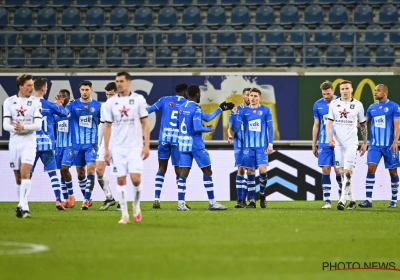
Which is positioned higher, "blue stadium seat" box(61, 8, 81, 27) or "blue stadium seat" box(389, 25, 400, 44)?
"blue stadium seat" box(61, 8, 81, 27)

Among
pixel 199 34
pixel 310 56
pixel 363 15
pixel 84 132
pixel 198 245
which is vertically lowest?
Result: pixel 198 245

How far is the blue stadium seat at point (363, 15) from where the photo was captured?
25391 mm

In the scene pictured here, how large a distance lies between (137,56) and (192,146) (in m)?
9.24

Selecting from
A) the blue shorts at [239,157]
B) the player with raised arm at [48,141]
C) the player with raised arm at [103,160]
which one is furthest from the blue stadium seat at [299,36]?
the player with raised arm at [48,141]

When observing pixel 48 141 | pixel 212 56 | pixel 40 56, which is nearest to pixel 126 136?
pixel 48 141

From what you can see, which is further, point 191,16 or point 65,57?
point 191,16

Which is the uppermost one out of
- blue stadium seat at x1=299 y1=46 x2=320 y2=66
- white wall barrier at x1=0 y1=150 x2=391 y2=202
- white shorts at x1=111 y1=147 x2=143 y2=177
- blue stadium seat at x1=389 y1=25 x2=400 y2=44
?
blue stadium seat at x1=389 y1=25 x2=400 y2=44

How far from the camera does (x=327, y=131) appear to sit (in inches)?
631

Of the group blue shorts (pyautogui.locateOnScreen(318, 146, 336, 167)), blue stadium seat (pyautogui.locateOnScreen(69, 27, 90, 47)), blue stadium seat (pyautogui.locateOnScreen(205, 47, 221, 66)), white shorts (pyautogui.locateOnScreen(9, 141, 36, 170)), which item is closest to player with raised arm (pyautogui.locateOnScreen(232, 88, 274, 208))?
blue shorts (pyautogui.locateOnScreen(318, 146, 336, 167))

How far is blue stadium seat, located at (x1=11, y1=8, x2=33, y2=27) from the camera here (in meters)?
26.3

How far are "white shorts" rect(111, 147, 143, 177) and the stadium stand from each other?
11.2 metres

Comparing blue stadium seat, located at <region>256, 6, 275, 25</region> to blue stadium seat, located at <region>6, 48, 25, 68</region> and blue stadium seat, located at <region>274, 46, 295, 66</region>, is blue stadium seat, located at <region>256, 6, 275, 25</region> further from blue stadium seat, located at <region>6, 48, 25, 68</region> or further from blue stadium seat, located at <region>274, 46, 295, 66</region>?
blue stadium seat, located at <region>6, 48, 25, 68</region>

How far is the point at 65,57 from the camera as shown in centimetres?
2491

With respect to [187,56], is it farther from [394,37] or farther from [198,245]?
[198,245]
